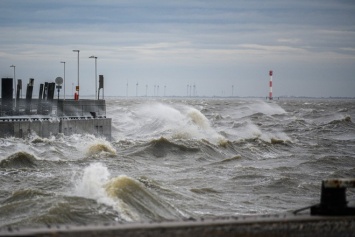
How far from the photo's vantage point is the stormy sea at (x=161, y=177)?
15.6 m

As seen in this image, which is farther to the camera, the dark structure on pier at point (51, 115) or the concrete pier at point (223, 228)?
the dark structure on pier at point (51, 115)

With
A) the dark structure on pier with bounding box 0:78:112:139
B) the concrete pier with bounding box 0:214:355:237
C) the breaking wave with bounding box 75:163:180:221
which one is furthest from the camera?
the dark structure on pier with bounding box 0:78:112:139

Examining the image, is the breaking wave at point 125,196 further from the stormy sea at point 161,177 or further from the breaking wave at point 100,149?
the breaking wave at point 100,149

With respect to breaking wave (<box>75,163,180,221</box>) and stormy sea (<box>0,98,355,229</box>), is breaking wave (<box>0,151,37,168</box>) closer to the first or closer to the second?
stormy sea (<box>0,98,355,229</box>)

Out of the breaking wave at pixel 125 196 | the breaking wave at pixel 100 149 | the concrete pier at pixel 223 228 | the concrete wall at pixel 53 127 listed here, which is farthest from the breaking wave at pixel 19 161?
the concrete pier at pixel 223 228

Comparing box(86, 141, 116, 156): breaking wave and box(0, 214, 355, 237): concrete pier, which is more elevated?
box(0, 214, 355, 237): concrete pier

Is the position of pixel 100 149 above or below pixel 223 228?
below

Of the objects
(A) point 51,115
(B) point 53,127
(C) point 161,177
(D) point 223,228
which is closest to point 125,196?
(D) point 223,228

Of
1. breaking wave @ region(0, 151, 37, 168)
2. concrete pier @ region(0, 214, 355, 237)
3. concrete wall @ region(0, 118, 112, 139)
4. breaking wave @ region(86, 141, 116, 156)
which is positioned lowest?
breaking wave @ region(86, 141, 116, 156)

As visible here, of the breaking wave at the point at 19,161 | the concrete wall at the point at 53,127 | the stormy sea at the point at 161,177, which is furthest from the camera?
the concrete wall at the point at 53,127

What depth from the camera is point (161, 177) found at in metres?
24.9

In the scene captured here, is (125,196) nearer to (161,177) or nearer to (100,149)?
(161,177)

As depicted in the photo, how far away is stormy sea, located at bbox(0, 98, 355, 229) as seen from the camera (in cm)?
1562

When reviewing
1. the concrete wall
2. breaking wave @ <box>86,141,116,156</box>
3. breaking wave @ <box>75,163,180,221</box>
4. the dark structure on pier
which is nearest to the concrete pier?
breaking wave @ <box>75,163,180,221</box>
